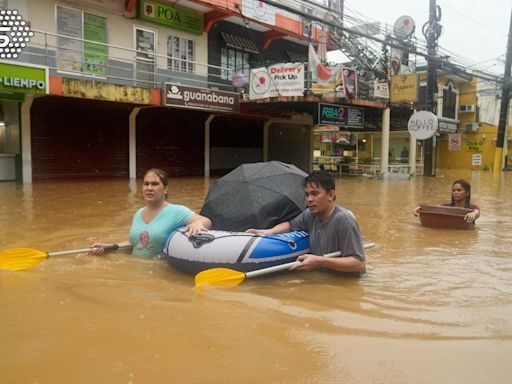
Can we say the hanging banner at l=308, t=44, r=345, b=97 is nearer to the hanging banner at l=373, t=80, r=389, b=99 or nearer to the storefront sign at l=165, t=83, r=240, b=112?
the hanging banner at l=373, t=80, r=389, b=99

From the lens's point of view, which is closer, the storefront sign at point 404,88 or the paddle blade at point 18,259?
the paddle blade at point 18,259

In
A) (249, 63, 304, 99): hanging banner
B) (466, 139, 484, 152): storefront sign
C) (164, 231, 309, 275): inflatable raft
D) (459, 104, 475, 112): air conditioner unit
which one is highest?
(459, 104, 475, 112): air conditioner unit

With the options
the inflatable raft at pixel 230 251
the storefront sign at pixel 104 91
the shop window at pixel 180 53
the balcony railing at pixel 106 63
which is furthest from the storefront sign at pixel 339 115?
the inflatable raft at pixel 230 251

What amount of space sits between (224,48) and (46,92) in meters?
8.93

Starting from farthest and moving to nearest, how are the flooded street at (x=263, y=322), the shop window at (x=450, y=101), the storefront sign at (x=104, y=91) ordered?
the shop window at (x=450, y=101) < the storefront sign at (x=104, y=91) < the flooded street at (x=263, y=322)

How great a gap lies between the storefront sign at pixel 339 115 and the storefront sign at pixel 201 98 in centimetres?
336

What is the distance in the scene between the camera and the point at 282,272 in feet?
16.3

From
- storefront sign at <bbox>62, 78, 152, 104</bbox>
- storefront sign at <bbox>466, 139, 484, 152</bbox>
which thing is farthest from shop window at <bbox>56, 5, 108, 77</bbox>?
storefront sign at <bbox>466, 139, 484, 152</bbox>

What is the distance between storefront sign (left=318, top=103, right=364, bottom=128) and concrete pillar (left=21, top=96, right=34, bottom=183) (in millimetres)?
10358

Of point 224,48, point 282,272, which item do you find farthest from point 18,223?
point 224,48

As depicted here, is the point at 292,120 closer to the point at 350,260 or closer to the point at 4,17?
the point at 4,17

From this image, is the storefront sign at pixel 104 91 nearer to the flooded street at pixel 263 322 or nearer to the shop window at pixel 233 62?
the shop window at pixel 233 62

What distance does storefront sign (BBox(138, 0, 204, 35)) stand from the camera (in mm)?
17391

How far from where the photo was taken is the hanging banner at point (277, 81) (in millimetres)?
17906
